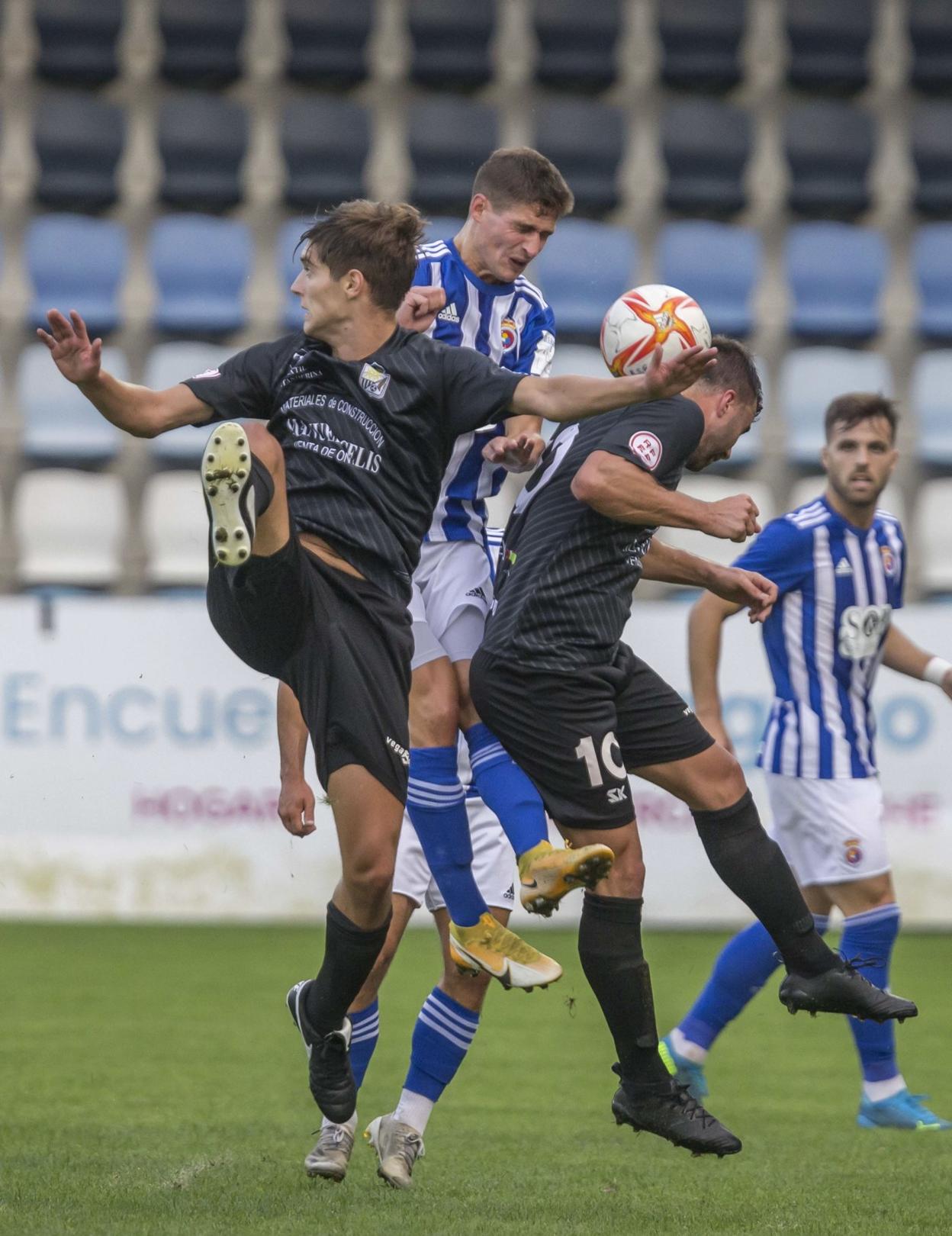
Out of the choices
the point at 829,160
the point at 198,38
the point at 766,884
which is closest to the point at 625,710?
the point at 766,884

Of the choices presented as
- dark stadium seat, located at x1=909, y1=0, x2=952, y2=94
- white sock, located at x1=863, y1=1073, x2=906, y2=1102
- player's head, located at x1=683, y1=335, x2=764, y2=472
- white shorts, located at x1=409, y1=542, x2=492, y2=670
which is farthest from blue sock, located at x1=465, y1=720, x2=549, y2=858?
dark stadium seat, located at x1=909, y1=0, x2=952, y2=94

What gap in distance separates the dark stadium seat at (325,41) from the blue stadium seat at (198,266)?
132 centimetres

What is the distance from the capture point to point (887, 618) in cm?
604

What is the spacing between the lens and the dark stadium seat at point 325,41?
1410cm

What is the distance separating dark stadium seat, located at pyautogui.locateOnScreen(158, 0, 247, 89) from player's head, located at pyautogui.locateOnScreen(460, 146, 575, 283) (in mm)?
9763

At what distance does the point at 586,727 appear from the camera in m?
4.39

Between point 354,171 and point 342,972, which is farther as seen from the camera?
point 354,171

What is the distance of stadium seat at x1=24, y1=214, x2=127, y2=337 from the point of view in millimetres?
13781

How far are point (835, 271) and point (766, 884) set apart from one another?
10255 mm

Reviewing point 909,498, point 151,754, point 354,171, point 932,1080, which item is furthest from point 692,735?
point 354,171

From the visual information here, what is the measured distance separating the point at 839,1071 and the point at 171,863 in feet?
15.0

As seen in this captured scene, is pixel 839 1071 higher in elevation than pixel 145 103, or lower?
lower

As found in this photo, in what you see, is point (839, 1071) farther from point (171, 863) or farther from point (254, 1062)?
point (171, 863)

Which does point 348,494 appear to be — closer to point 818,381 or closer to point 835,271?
point 818,381
